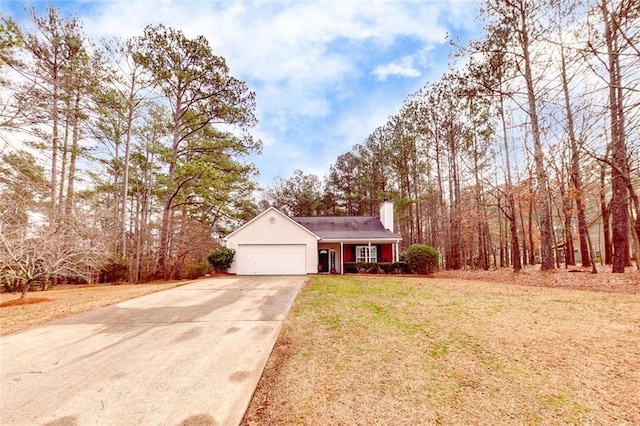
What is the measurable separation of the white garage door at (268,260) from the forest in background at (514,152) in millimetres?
10953

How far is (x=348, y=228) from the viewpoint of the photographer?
20.7 meters

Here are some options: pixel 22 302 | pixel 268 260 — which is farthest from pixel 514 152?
pixel 22 302

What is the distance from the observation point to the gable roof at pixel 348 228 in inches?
741

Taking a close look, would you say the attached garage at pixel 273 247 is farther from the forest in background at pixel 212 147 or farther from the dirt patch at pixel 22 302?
the dirt patch at pixel 22 302

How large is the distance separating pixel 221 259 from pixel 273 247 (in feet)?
10.3

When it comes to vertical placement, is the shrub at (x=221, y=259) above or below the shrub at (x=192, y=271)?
above

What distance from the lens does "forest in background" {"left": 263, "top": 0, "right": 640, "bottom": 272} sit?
515 cm

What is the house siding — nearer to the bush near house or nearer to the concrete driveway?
the bush near house

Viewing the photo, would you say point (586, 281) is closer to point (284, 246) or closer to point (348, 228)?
point (348, 228)

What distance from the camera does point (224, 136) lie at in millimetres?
17812

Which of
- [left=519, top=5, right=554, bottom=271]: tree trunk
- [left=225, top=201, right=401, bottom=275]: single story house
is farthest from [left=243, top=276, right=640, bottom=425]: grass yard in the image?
[left=225, top=201, right=401, bottom=275]: single story house

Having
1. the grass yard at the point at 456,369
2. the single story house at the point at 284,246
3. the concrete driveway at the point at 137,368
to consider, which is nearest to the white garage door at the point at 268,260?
the single story house at the point at 284,246

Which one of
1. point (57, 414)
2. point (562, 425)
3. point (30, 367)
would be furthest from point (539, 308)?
point (30, 367)

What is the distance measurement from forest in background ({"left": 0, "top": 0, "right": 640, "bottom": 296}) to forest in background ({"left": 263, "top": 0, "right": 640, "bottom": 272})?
3.6 inches
